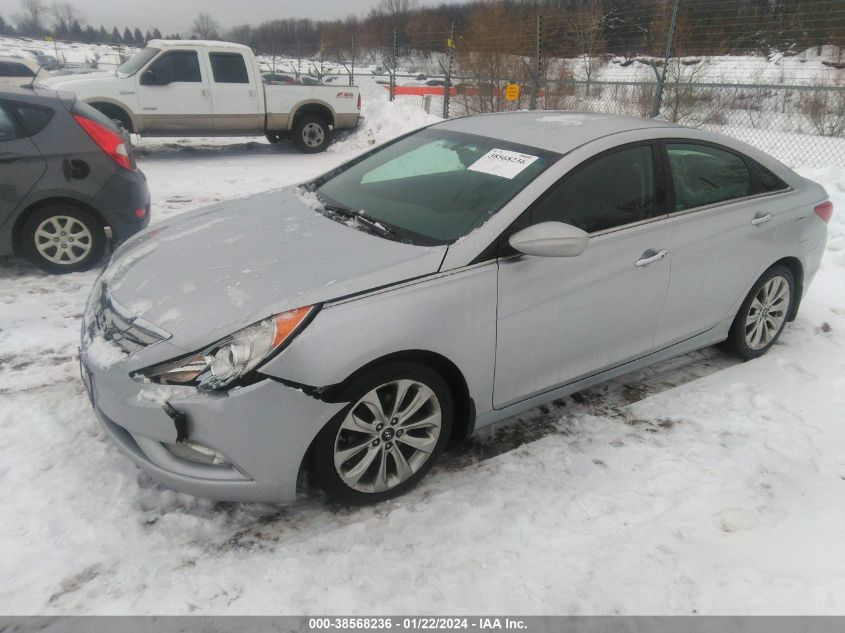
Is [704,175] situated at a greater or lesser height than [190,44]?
lesser

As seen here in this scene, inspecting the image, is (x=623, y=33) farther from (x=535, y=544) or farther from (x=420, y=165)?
(x=535, y=544)

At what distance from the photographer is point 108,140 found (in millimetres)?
5188

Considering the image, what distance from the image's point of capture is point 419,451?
9.01 feet

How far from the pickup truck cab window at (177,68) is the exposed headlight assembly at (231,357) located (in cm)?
991

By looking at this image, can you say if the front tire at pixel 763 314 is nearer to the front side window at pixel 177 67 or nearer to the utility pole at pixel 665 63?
the utility pole at pixel 665 63

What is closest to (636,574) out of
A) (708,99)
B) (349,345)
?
(349,345)

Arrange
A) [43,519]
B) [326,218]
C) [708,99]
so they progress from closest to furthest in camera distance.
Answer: [43,519] < [326,218] < [708,99]

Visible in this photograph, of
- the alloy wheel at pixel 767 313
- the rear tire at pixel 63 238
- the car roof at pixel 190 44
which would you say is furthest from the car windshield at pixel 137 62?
the alloy wheel at pixel 767 313

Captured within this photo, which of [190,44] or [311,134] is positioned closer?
[190,44]

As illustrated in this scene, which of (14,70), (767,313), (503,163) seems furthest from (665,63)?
(14,70)

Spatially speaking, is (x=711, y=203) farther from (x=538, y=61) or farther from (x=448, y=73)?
(x=448, y=73)

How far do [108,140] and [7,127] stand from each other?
697 mm

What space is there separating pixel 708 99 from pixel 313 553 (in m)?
10.8

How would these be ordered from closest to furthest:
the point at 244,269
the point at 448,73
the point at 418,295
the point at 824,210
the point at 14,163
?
the point at 418,295 → the point at 244,269 → the point at 824,210 → the point at 14,163 → the point at 448,73
